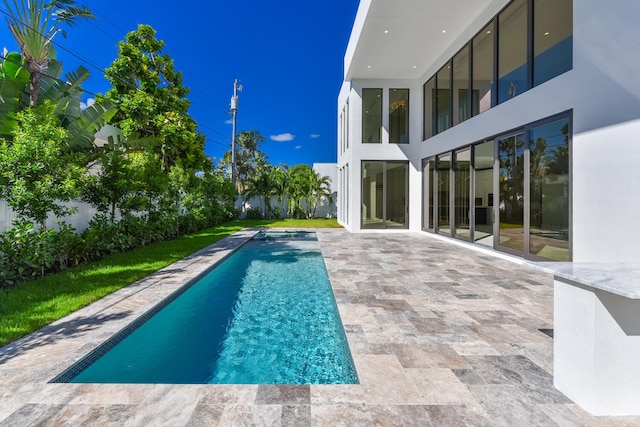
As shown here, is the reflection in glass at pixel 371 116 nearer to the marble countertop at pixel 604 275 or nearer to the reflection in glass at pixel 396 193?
the reflection in glass at pixel 396 193

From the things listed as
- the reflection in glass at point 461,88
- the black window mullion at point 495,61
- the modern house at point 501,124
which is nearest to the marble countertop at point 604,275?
the modern house at point 501,124

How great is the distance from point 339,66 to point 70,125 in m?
14.5

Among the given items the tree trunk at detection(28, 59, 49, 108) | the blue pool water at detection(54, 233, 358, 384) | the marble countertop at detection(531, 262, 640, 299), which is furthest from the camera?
the tree trunk at detection(28, 59, 49, 108)

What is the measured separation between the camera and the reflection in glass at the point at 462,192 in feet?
31.1

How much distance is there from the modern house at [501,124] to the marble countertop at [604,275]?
326 centimetres

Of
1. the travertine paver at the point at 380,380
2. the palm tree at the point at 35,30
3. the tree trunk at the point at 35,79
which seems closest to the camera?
the travertine paver at the point at 380,380

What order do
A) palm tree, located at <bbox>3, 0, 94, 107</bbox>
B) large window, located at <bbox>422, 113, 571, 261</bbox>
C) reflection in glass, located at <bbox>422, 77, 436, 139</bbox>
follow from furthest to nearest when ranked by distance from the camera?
reflection in glass, located at <bbox>422, 77, 436, 139</bbox>, palm tree, located at <bbox>3, 0, 94, 107</bbox>, large window, located at <bbox>422, 113, 571, 261</bbox>

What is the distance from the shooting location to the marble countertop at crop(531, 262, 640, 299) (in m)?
1.79

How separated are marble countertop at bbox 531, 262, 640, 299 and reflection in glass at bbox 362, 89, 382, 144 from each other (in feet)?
37.6

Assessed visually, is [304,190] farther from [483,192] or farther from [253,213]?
[483,192]

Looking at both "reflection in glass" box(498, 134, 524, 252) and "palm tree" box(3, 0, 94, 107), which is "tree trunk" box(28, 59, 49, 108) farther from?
"reflection in glass" box(498, 134, 524, 252)

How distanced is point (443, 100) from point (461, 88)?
1133mm

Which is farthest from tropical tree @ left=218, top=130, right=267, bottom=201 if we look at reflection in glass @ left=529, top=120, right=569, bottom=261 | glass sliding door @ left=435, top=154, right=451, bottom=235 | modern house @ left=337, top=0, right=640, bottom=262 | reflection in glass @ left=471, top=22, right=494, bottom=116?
reflection in glass @ left=529, top=120, right=569, bottom=261

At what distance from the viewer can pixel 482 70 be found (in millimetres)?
8641
